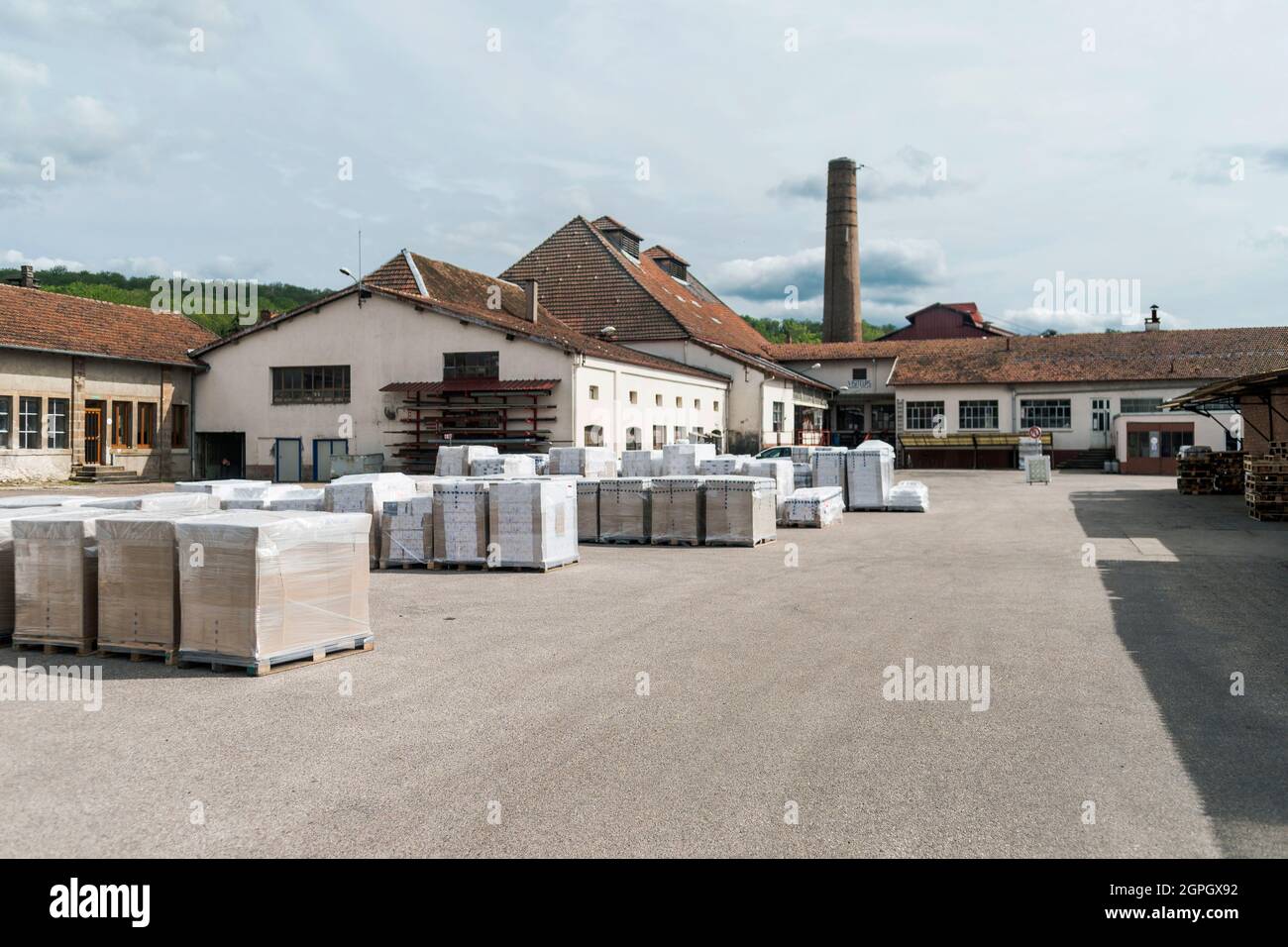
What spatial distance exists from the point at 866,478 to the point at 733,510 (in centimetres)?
876

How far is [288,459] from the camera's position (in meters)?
33.8

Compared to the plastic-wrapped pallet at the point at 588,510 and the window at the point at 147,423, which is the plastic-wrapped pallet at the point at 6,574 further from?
the window at the point at 147,423

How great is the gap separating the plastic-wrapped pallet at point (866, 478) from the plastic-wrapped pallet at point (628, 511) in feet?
29.3

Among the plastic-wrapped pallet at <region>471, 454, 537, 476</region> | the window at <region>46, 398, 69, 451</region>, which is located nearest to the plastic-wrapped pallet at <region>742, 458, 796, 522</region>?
the plastic-wrapped pallet at <region>471, 454, 537, 476</region>

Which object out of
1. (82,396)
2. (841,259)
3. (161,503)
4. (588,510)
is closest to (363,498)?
(161,503)

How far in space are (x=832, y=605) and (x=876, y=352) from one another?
154 ft

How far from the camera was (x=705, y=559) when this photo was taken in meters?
14.4

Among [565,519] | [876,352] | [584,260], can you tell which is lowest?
[565,519]

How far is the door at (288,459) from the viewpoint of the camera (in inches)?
1326

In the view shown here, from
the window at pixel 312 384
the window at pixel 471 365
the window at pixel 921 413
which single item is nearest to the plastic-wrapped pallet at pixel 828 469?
the window at pixel 471 365

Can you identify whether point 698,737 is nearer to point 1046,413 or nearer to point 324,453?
point 324,453

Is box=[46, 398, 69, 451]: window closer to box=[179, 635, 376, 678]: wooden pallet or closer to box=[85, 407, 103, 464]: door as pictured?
box=[85, 407, 103, 464]: door
